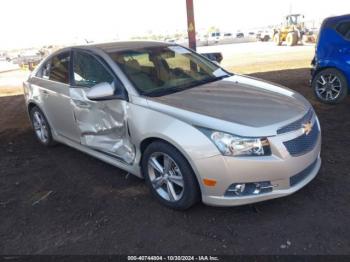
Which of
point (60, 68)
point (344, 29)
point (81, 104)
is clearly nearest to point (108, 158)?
point (81, 104)

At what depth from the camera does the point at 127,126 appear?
3.93 m

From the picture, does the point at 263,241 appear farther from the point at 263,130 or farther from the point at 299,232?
the point at 263,130

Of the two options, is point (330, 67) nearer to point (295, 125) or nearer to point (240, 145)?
point (295, 125)

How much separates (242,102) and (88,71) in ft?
6.40

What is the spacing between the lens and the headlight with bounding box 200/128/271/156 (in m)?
3.17

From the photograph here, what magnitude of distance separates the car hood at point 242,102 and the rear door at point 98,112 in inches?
21.0

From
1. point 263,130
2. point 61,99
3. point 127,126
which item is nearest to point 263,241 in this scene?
point 263,130

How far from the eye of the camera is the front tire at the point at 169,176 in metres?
3.43

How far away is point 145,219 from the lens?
3.66 meters

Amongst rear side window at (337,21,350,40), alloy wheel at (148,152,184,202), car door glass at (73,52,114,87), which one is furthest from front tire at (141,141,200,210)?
rear side window at (337,21,350,40)

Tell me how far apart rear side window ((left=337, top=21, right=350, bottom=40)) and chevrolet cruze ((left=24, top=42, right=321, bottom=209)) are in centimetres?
346

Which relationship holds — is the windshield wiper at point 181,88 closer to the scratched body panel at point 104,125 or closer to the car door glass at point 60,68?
the scratched body panel at point 104,125

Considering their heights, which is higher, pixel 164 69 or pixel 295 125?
pixel 164 69

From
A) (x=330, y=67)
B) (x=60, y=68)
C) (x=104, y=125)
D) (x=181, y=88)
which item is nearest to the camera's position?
(x=181, y=88)
